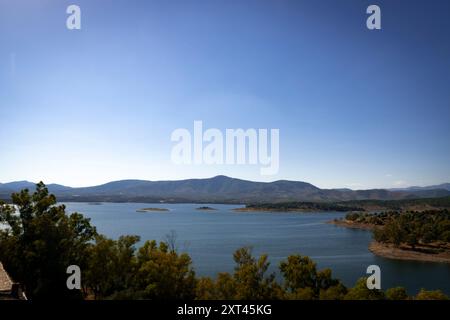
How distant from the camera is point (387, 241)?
6431 centimetres

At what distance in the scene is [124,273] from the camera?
20.9m

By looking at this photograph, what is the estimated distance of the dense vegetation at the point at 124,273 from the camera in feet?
65.5

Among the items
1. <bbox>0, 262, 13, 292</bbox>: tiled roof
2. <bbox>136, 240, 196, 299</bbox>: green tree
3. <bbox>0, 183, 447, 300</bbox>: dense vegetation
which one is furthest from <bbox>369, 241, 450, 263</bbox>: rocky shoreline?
<bbox>0, 262, 13, 292</bbox>: tiled roof

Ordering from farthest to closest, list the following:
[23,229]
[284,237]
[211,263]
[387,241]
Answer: [284,237] → [387,241] → [211,263] → [23,229]

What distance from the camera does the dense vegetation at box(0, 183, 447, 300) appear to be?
20.0m

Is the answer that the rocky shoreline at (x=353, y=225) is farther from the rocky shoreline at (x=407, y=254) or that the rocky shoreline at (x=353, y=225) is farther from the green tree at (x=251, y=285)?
the green tree at (x=251, y=285)

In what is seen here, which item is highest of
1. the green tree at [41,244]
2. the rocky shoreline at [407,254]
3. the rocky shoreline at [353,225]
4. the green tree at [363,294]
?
the green tree at [41,244]

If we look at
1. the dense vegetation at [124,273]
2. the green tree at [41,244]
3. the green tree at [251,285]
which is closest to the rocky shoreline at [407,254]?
the dense vegetation at [124,273]

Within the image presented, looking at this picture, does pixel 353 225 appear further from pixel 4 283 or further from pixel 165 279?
pixel 4 283
